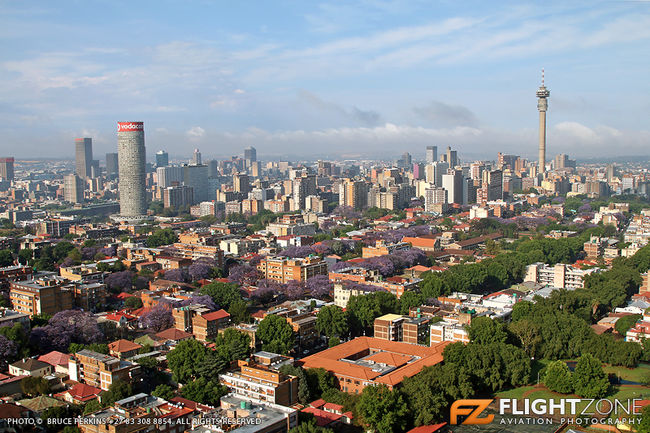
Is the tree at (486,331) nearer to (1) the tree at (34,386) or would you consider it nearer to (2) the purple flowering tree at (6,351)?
(1) the tree at (34,386)

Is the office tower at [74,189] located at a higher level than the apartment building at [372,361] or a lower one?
higher

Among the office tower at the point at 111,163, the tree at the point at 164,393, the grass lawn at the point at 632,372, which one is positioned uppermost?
the office tower at the point at 111,163

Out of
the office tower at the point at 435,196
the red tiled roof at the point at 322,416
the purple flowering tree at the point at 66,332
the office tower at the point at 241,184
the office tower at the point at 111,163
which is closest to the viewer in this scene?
the red tiled roof at the point at 322,416

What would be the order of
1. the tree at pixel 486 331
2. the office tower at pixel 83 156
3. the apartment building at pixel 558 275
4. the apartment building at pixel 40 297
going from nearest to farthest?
the tree at pixel 486 331, the apartment building at pixel 40 297, the apartment building at pixel 558 275, the office tower at pixel 83 156

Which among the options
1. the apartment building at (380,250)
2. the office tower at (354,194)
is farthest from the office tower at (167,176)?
the apartment building at (380,250)

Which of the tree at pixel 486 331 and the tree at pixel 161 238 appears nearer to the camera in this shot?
the tree at pixel 486 331

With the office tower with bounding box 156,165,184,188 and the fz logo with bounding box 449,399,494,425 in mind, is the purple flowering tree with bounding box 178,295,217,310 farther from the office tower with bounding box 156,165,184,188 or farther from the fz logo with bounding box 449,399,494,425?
the office tower with bounding box 156,165,184,188

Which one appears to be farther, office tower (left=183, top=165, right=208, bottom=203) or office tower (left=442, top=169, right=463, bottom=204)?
office tower (left=183, top=165, right=208, bottom=203)

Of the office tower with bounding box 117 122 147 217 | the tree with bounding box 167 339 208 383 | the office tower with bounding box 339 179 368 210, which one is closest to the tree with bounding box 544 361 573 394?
the tree with bounding box 167 339 208 383
